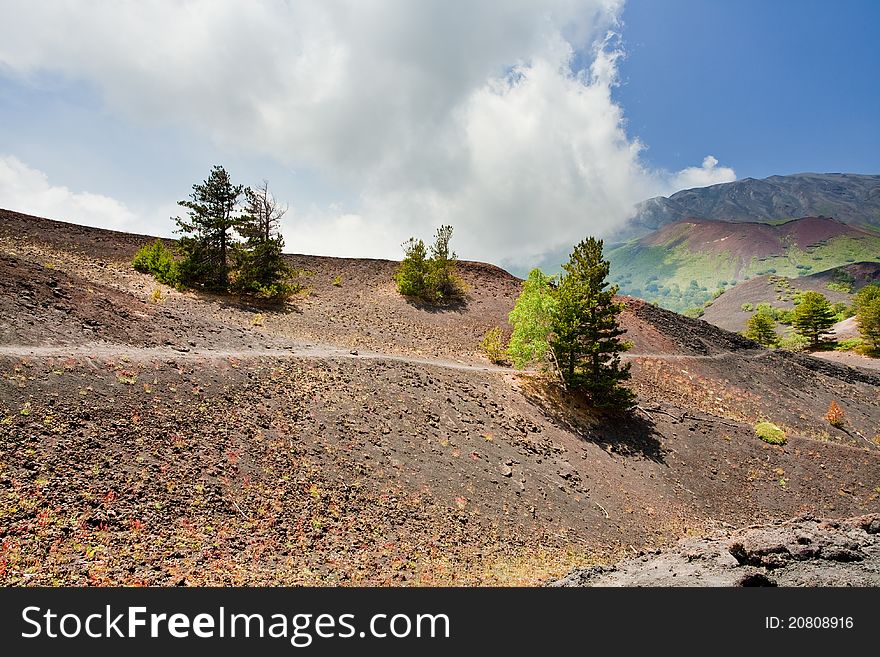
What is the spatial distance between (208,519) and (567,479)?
12785 millimetres

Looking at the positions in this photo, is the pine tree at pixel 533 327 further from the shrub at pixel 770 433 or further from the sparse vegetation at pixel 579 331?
the shrub at pixel 770 433

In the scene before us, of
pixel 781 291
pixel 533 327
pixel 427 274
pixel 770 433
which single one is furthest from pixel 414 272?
pixel 781 291

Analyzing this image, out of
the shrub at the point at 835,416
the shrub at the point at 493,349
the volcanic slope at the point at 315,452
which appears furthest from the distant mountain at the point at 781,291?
the shrub at the point at 493,349

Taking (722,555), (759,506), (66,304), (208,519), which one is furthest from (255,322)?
(759,506)

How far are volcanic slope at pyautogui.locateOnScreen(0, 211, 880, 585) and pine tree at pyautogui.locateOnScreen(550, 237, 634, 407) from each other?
1.69 m

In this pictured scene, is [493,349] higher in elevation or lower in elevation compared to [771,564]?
higher

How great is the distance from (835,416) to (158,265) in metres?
47.9

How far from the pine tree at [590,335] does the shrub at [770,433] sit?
9.88 metres

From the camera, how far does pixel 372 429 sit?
46.0 feet

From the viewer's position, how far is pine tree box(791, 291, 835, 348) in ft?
171

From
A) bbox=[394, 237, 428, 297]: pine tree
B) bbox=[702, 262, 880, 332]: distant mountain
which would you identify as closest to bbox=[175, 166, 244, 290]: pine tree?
bbox=[394, 237, 428, 297]: pine tree

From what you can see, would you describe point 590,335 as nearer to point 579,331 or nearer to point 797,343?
point 579,331

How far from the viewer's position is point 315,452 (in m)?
12.0

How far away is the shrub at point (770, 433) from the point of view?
22656 millimetres
